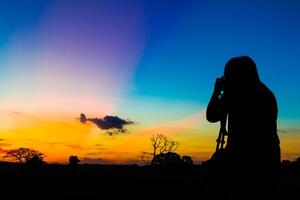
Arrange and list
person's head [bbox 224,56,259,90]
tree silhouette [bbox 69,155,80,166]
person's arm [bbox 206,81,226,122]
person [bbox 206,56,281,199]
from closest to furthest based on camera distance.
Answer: person [bbox 206,56,281,199]
person's head [bbox 224,56,259,90]
person's arm [bbox 206,81,226,122]
tree silhouette [bbox 69,155,80,166]

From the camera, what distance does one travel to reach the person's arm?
6.17 meters

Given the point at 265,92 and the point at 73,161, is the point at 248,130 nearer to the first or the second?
the point at 265,92

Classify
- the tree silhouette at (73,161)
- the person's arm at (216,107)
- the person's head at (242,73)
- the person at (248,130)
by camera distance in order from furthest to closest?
the tree silhouette at (73,161) < the person's arm at (216,107) < the person's head at (242,73) < the person at (248,130)

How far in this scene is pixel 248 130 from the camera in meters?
5.75

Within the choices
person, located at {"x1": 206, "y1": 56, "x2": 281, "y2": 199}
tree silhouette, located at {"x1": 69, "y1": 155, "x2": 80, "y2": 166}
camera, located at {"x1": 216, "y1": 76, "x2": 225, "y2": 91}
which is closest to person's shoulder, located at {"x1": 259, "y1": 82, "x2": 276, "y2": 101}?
person, located at {"x1": 206, "y1": 56, "x2": 281, "y2": 199}

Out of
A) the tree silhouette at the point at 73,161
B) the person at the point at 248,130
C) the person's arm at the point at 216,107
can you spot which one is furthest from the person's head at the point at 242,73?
the tree silhouette at the point at 73,161

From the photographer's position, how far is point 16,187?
17672mm

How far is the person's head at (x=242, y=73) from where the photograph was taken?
591cm

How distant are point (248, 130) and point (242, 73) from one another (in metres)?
0.70

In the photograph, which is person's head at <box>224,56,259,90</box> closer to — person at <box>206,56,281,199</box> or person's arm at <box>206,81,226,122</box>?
person at <box>206,56,281,199</box>

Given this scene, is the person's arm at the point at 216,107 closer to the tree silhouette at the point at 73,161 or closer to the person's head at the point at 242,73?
the person's head at the point at 242,73

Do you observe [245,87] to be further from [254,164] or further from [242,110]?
[254,164]

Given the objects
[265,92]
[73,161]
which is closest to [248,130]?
[265,92]

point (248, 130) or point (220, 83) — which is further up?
point (220, 83)
